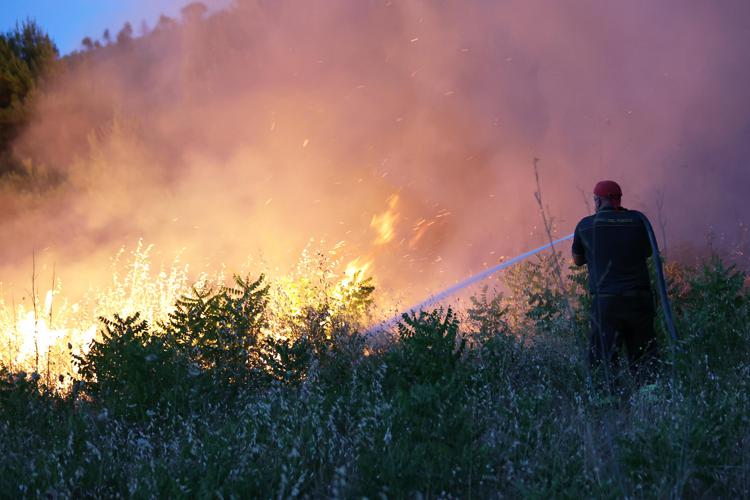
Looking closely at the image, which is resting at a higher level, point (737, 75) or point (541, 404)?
point (737, 75)

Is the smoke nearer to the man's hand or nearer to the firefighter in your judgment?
the man's hand

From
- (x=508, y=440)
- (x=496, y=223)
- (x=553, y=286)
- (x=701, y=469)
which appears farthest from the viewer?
(x=496, y=223)

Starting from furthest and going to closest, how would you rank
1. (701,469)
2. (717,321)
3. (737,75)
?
(737,75), (717,321), (701,469)

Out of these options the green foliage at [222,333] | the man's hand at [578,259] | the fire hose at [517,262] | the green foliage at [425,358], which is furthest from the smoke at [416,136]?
the green foliage at [425,358]

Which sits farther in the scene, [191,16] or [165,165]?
[191,16]

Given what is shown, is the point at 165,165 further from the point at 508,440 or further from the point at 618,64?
the point at 508,440

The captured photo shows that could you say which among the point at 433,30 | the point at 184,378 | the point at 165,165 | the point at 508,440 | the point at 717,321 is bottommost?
the point at 508,440

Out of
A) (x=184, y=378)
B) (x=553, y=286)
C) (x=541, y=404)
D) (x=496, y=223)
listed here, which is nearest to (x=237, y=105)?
(x=496, y=223)

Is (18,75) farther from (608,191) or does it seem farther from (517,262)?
(608,191)

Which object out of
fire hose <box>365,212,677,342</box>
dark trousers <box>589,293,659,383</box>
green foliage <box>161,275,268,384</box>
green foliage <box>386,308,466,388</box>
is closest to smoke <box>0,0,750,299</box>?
fire hose <box>365,212,677,342</box>

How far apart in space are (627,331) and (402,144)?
6.77m

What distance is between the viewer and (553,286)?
608cm

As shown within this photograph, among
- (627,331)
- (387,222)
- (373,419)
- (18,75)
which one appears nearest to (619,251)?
(627,331)

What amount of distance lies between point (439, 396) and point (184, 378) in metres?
1.73
